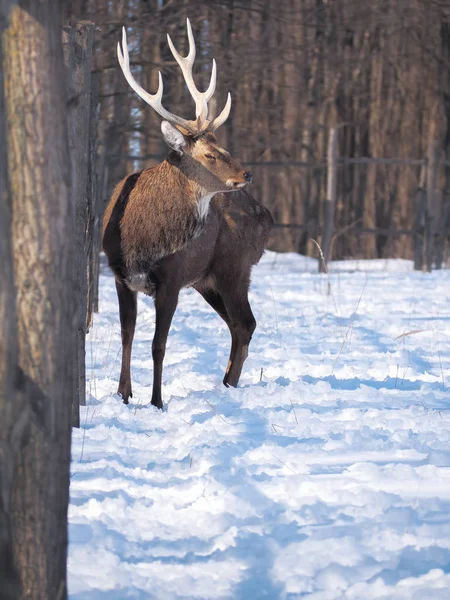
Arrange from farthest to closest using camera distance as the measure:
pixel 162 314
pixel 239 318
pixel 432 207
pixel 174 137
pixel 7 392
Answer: pixel 432 207, pixel 239 318, pixel 174 137, pixel 162 314, pixel 7 392

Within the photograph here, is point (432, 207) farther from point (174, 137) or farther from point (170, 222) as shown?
point (170, 222)

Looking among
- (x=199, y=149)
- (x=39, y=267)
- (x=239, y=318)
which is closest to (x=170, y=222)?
(x=199, y=149)

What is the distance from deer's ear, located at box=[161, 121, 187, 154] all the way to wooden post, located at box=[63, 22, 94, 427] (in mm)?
523

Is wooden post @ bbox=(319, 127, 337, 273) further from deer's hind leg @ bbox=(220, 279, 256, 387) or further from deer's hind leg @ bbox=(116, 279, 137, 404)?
deer's hind leg @ bbox=(116, 279, 137, 404)

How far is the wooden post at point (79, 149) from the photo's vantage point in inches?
178

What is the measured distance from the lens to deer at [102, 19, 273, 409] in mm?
5180

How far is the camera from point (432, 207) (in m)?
13.4

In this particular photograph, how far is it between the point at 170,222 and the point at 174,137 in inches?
20.7

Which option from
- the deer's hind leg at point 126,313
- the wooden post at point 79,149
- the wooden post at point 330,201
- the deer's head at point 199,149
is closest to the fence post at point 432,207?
the wooden post at point 330,201

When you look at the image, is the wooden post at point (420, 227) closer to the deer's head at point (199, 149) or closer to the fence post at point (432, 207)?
the fence post at point (432, 207)

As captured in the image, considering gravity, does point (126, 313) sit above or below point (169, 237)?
below

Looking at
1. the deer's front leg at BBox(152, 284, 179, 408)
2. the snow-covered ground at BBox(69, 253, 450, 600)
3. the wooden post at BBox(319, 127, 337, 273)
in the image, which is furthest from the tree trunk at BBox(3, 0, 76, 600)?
the wooden post at BBox(319, 127, 337, 273)

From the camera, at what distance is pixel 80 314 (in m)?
4.75

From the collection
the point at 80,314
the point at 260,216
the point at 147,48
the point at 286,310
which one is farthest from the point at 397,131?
the point at 80,314
